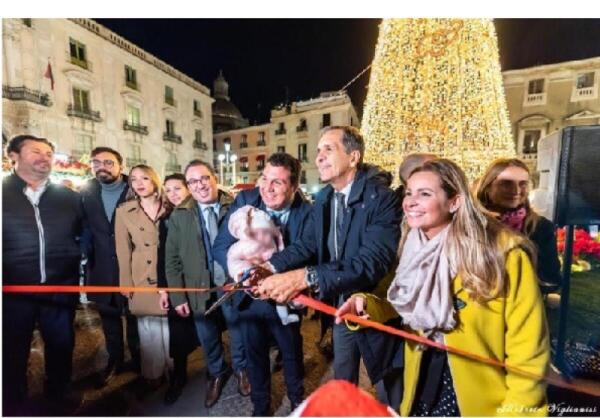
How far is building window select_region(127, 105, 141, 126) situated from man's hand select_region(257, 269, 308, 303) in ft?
24.2

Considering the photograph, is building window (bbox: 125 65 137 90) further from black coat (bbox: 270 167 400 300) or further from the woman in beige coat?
black coat (bbox: 270 167 400 300)

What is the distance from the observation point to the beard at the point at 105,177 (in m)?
2.54

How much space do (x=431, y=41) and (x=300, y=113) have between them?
16.3ft

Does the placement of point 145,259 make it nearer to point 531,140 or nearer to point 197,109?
point 197,109

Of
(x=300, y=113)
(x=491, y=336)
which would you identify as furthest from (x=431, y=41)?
(x=491, y=336)

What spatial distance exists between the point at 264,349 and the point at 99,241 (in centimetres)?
194

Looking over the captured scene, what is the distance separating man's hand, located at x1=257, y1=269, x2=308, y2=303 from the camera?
170 cm

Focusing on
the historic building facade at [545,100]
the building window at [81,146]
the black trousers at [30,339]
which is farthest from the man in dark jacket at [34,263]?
the historic building facade at [545,100]

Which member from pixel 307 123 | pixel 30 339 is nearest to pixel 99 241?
pixel 30 339

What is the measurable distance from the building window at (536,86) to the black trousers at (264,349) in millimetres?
19365

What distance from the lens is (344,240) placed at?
182 cm

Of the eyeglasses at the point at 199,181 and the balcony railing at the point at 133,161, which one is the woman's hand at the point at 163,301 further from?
the balcony railing at the point at 133,161
